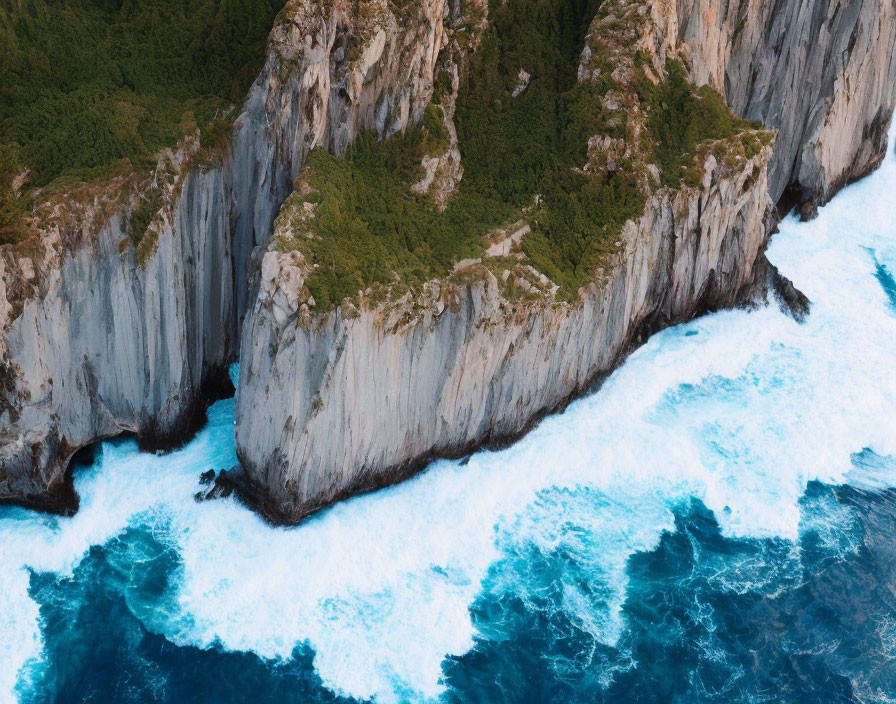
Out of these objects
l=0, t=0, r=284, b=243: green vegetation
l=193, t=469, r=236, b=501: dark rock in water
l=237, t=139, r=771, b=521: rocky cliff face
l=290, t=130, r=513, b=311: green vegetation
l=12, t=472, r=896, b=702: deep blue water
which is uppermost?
l=0, t=0, r=284, b=243: green vegetation

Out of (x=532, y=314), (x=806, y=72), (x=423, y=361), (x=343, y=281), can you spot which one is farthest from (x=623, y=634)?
(x=806, y=72)

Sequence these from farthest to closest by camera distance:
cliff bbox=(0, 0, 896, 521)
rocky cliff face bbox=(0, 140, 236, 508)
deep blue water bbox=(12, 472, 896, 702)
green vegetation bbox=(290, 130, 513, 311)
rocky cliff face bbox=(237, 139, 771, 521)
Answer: green vegetation bbox=(290, 130, 513, 311)
cliff bbox=(0, 0, 896, 521)
rocky cliff face bbox=(0, 140, 236, 508)
rocky cliff face bbox=(237, 139, 771, 521)
deep blue water bbox=(12, 472, 896, 702)

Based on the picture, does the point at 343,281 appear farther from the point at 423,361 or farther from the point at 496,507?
the point at 496,507

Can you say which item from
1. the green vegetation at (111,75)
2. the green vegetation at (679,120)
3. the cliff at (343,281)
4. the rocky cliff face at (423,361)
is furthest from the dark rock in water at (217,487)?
the green vegetation at (679,120)

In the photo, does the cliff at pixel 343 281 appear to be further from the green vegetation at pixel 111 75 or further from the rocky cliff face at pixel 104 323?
the green vegetation at pixel 111 75

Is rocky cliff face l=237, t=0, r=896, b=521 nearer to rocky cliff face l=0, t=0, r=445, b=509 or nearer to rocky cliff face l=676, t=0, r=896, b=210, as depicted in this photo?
rocky cliff face l=676, t=0, r=896, b=210

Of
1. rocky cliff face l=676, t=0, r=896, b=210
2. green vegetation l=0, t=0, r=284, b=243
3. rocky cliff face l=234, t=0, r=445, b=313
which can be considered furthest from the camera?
rocky cliff face l=676, t=0, r=896, b=210

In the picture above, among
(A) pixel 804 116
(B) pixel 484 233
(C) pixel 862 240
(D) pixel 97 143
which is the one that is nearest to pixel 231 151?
(D) pixel 97 143

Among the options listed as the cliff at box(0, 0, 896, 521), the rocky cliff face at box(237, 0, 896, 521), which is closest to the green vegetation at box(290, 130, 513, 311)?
the cliff at box(0, 0, 896, 521)
